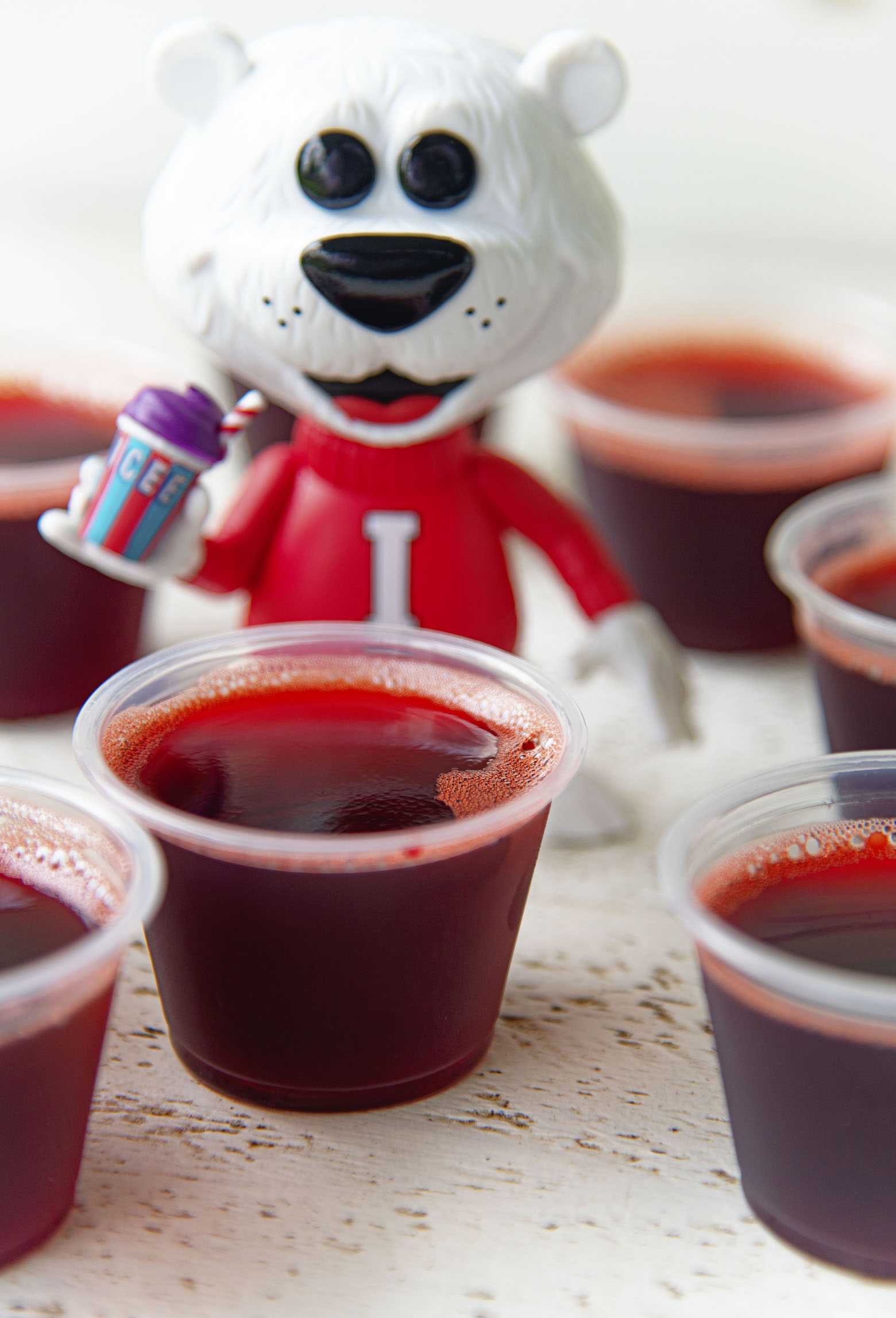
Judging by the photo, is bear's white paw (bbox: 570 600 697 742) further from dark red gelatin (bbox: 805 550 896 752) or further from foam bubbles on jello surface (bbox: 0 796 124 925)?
foam bubbles on jello surface (bbox: 0 796 124 925)

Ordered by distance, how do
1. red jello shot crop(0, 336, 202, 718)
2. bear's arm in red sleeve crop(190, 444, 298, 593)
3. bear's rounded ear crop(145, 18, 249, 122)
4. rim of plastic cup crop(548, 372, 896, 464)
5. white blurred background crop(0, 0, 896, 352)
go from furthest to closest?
white blurred background crop(0, 0, 896, 352) → rim of plastic cup crop(548, 372, 896, 464) → red jello shot crop(0, 336, 202, 718) → bear's arm in red sleeve crop(190, 444, 298, 593) → bear's rounded ear crop(145, 18, 249, 122)

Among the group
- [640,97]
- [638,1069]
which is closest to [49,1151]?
[638,1069]

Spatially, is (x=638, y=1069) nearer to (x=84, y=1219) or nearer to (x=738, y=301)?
(x=84, y=1219)

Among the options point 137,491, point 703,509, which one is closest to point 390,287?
point 137,491

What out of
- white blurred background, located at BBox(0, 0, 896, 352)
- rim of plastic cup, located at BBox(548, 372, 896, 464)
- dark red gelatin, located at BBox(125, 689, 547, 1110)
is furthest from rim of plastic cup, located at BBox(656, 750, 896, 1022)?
white blurred background, located at BBox(0, 0, 896, 352)

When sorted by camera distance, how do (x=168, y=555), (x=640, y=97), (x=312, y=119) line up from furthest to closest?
(x=640, y=97) < (x=168, y=555) < (x=312, y=119)
